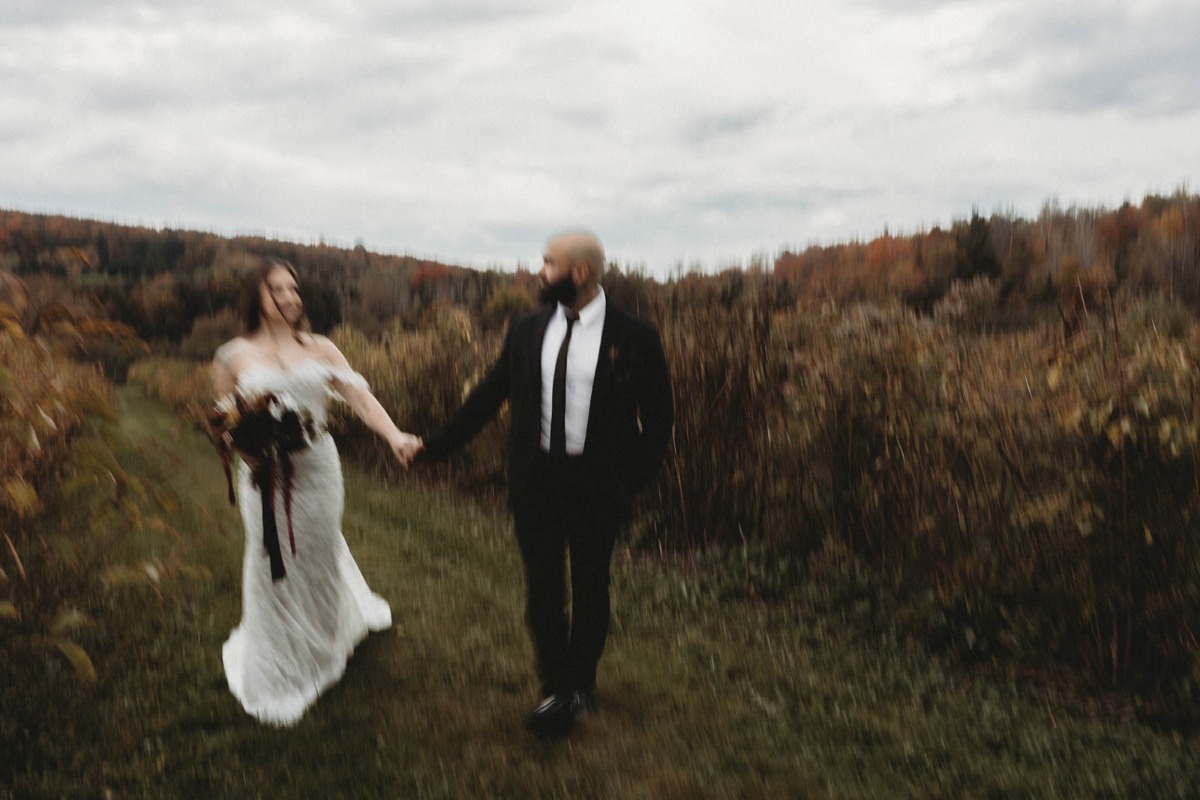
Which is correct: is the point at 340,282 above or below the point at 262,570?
above

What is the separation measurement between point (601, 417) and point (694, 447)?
3.45 m

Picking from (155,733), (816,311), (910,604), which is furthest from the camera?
(816,311)

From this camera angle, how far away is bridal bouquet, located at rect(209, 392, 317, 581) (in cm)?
391

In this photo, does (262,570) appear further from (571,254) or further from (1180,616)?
(1180,616)

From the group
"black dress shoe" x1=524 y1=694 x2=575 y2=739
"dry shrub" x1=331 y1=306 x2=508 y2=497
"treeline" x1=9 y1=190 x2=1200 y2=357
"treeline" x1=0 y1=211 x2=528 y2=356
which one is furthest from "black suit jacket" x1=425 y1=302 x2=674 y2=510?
"treeline" x1=0 y1=211 x2=528 y2=356

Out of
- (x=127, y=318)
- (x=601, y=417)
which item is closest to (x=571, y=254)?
(x=601, y=417)

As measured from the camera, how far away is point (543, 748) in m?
3.89

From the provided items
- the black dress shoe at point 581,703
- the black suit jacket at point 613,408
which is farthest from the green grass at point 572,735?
the black suit jacket at point 613,408

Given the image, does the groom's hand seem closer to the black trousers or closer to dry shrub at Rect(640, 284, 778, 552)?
the black trousers

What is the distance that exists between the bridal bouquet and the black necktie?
120cm

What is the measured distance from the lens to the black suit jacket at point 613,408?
147 inches

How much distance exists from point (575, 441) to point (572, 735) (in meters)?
1.35

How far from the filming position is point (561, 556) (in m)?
3.87

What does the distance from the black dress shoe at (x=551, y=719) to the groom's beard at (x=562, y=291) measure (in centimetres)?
175
